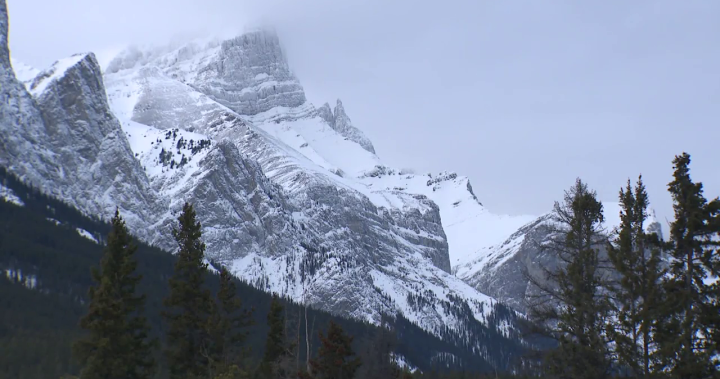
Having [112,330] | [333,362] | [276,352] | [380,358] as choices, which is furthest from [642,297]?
[276,352]

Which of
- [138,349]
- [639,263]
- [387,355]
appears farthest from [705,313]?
[387,355]

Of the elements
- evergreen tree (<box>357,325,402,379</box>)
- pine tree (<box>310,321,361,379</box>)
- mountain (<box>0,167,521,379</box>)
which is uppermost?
mountain (<box>0,167,521,379</box>)

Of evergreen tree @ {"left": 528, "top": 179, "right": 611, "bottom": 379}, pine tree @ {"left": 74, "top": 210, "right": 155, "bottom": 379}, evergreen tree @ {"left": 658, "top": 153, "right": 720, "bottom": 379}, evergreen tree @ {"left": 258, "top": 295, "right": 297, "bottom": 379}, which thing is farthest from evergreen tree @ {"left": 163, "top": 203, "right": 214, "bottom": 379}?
evergreen tree @ {"left": 658, "top": 153, "right": 720, "bottom": 379}

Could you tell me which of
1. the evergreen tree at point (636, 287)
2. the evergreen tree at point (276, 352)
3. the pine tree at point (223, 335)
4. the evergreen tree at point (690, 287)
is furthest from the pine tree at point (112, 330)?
the evergreen tree at point (690, 287)

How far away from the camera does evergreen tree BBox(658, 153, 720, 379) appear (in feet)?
99.7

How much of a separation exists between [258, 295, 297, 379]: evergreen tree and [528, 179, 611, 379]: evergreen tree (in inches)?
798

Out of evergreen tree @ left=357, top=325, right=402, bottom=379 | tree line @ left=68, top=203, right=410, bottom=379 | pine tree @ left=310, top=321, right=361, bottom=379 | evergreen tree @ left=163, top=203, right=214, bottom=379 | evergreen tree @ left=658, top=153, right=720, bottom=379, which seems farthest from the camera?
evergreen tree @ left=357, top=325, right=402, bottom=379

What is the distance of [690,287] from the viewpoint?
1256 inches

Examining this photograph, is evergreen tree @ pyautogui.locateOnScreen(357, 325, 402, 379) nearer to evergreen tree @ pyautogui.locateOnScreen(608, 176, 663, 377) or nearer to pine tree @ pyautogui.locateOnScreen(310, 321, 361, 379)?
pine tree @ pyautogui.locateOnScreen(310, 321, 361, 379)

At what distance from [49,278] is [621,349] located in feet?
504

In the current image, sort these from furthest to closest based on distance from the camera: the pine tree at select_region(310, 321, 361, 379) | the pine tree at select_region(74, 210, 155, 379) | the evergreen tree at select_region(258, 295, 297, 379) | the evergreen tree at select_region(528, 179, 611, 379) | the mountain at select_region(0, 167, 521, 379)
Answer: the mountain at select_region(0, 167, 521, 379), the evergreen tree at select_region(258, 295, 297, 379), the pine tree at select_region(310, 321, 361, 379), the pine tree at select_region(74, 210, 155, 379), the evergreen tree at select_region(528, 179, 611, 379)

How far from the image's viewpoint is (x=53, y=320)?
141 m

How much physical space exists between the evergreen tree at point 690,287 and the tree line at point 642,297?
4cm

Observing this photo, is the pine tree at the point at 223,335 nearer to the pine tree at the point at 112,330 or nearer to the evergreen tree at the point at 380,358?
the pine tree at the point at 112,330
